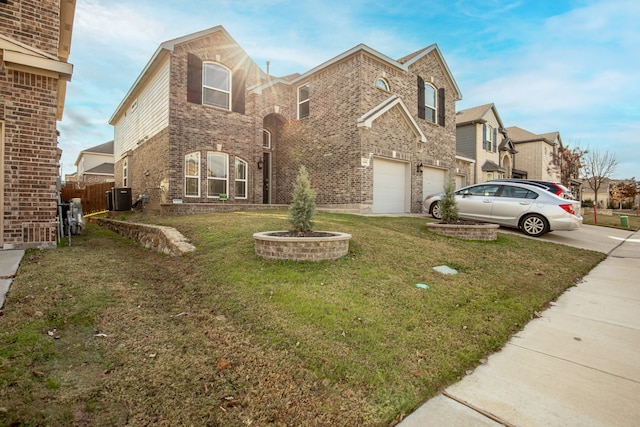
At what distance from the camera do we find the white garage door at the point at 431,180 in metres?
15.2

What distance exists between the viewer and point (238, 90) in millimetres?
13109

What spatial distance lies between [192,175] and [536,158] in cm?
2914

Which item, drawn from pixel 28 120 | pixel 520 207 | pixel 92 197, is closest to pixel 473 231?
pixel 520 207

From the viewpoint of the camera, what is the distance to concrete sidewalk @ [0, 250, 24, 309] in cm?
379

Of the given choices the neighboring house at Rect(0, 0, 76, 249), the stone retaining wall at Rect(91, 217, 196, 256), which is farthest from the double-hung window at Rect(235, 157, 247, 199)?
the neighboring house at Rect(0, 0, 76, 249)

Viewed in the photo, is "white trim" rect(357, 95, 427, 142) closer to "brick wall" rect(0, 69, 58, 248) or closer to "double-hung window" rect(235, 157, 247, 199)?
"double-hung window" rect(235, 157, 247, 199)

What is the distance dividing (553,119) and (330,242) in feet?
111

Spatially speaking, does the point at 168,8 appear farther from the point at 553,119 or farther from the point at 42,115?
the point at 553,119

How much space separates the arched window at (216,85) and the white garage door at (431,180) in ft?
32.1

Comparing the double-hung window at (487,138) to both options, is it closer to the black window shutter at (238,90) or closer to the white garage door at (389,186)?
the white garage door at (389,186)

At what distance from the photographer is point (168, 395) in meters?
2.15

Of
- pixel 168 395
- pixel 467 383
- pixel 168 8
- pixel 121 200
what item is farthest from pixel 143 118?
pixel 467 383

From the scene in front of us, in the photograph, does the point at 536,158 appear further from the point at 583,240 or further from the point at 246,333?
the point at 246,333

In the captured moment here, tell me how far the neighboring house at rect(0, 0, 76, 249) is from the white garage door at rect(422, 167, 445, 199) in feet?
44.9
